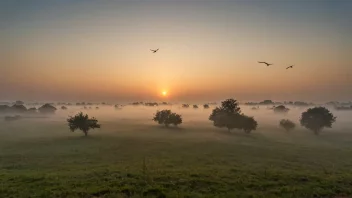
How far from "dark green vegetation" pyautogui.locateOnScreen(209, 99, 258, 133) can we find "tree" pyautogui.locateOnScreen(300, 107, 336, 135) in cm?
1988

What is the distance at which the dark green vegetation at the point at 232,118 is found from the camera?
92.7m

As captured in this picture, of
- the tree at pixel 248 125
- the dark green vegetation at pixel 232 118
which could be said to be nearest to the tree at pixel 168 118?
the dark green vegetation at pixel 232 118

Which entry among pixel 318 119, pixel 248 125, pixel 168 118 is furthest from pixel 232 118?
pixel 318 119

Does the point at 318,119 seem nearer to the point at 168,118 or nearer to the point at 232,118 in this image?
the point at 232,118

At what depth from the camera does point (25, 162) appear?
41.8 metres

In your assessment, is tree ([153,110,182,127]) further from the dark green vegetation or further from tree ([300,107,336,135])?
tree ([300,107,336,135])

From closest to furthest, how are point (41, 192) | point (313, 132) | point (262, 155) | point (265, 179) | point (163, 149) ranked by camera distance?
point (41, 192) < point (265, 179) < point (262, 155) < point (163, 149) < point (313, 132)

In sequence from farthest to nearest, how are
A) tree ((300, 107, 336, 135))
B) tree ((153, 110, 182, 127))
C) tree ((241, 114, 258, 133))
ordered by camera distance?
1. tree ((153, 110, 182, 127))
2. tree ((241, 114, 258, 133))
3. tree ((300, 107, 336, 135))

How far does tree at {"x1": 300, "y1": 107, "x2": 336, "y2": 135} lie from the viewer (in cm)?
9181

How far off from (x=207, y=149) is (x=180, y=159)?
14585 mm

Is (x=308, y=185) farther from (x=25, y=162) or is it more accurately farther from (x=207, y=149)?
(x=25, y=162)

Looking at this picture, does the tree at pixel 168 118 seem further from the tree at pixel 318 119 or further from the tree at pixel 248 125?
the tree at pixel 318 119

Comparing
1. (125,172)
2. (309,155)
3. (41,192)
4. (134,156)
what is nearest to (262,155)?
(309,155)

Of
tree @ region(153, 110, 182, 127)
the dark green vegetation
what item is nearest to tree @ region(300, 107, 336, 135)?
the dark green vegetation
